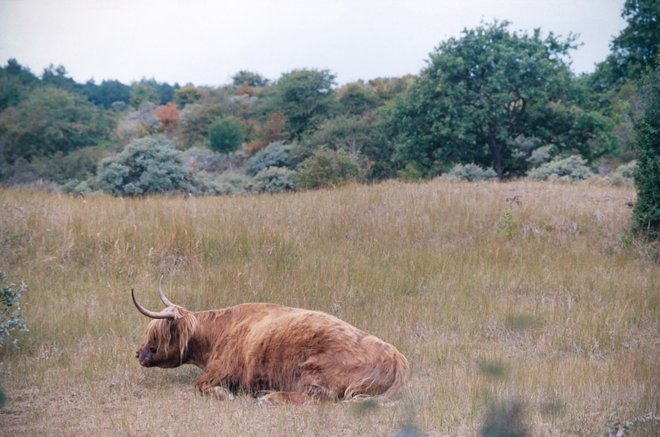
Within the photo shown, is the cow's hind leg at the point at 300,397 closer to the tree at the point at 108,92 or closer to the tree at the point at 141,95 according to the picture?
the tree at the point at 141,95

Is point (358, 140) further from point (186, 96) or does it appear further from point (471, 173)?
point (186, 96)

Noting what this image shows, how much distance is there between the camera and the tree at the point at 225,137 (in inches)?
1591

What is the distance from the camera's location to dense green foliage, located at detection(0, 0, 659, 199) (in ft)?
95.0

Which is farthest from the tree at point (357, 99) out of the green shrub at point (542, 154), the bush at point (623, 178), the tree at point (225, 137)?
the bush at point (623, 178)

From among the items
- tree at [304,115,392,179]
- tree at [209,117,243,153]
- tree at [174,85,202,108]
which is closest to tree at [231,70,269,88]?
tree at [174,85,202,108]

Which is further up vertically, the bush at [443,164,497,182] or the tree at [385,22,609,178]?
the tree at [385,22,609,178]

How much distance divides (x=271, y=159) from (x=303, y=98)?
9.09m

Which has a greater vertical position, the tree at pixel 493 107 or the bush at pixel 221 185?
the tree at pixel 493 107

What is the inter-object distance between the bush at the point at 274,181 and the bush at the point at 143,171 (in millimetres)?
4500

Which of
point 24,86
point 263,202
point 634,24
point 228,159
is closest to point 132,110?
point 24,86

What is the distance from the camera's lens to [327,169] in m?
24.7

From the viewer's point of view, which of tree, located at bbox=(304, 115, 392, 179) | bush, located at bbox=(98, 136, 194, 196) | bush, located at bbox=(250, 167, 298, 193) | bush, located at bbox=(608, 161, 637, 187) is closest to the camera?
bush, located at bbox=(608, 161, 637, 187)

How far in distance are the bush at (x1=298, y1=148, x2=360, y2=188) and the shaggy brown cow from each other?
665 inches

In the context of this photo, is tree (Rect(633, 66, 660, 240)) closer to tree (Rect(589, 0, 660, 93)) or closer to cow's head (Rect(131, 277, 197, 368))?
cow's head (Rect(131, 277, 197, 368))
